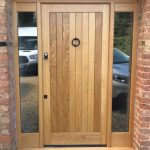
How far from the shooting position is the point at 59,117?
338 cm

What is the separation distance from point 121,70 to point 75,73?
0.60m

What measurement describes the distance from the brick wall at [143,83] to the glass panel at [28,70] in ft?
4.21

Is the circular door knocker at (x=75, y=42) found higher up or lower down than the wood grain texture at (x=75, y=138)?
higher up

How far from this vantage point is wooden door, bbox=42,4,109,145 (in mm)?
3193

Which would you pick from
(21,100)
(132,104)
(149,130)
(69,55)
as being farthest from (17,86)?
(149,130)

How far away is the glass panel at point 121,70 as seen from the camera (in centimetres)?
322

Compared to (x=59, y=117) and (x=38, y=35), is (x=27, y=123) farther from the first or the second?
(x=38, y=35)

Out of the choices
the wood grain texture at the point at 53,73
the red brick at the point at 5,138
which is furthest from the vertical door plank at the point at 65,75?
the red brick at the point at 5,138

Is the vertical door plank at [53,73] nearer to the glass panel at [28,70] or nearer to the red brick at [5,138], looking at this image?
the glass panel at [28,70]

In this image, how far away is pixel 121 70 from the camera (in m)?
3.32

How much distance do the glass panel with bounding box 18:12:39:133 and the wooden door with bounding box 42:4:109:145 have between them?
124 millimetres

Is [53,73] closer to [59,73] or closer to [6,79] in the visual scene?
[59,73]

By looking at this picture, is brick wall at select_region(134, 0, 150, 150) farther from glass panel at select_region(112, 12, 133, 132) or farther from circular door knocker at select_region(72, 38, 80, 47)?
circular door knocker at select_region(72, 38, 80, 47)

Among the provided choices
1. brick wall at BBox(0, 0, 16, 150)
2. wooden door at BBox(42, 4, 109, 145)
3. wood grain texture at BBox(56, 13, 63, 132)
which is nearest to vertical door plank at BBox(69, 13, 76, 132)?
wooden door at BBox(42, 4, 109, 145)
